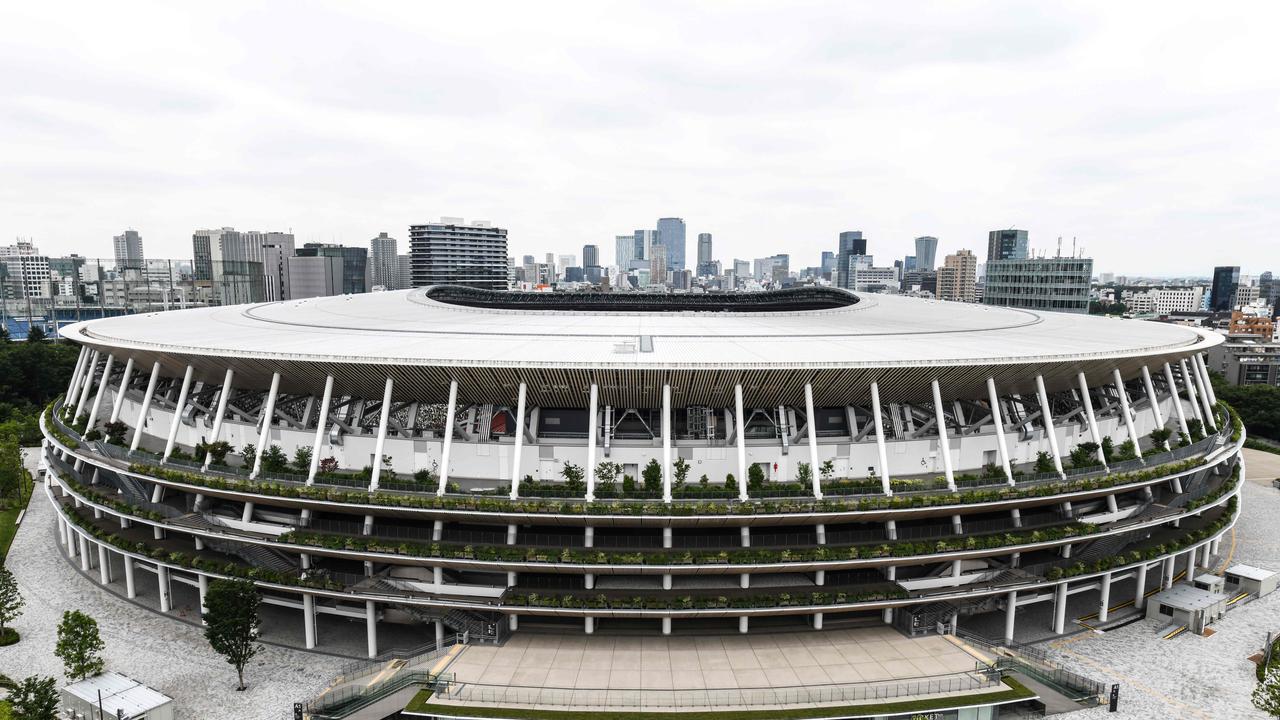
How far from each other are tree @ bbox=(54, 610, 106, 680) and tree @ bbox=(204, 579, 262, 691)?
18.7 feet

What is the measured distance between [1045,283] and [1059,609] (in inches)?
4241

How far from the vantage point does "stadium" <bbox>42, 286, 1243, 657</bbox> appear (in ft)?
128

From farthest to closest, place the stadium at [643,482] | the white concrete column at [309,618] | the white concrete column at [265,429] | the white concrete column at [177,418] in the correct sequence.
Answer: the white concrete column at [177,418], the white concrete column at [265,429], the white concrete column at [309,618], the stadium at [643,482]

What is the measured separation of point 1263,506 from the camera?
222ft

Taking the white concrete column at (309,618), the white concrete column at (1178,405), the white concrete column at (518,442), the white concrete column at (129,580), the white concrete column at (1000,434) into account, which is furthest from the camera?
the white concrete column at (1178,405)

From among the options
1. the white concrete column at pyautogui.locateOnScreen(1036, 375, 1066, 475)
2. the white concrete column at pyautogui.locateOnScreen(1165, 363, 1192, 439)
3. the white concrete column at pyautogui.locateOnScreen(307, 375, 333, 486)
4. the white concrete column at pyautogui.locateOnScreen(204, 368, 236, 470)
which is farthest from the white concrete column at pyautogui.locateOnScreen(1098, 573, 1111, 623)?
the white concrete column at pyautogui.locateOnScreen(204, 368, 236, 470)

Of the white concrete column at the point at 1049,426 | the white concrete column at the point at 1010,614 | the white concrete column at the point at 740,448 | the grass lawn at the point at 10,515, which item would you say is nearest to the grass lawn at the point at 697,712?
the white concrete column at the point at 1010,614

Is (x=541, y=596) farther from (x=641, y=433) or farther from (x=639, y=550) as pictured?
(x=641, y=433)

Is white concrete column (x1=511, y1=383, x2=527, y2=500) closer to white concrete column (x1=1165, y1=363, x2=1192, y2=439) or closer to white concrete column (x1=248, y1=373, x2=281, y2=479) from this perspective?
white concrete column (x1=248, y1=373, x2=281, y2=479)

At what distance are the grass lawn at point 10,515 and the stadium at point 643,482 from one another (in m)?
10.3

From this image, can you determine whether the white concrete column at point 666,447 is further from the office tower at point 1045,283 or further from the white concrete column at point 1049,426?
the office tower at point 1045,283

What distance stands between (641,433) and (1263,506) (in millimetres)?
65666

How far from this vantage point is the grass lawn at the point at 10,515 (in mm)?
56719

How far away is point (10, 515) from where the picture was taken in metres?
63.2
